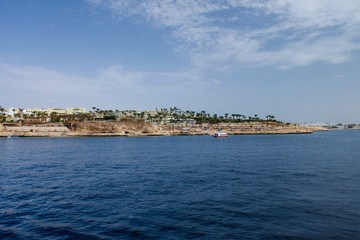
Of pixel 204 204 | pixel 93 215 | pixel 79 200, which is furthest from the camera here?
pixel 79 200

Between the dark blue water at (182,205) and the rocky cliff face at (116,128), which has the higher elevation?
the rocky cliff face at (116,128)

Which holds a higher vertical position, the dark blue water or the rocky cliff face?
the rocky cliff face

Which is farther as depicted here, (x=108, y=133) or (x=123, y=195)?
(x=108, y=133)

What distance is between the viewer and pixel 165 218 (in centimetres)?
1780

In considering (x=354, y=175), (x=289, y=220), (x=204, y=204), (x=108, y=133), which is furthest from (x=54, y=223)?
(x=108, y=133)

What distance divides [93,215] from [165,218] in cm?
562

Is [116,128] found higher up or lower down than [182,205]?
higher up

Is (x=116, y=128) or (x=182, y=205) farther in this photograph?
(x=116, y=128)

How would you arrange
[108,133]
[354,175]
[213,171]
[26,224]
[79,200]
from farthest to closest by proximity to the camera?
[108,133] → [213,171] → [354,175] → [79,200] → [26,224]

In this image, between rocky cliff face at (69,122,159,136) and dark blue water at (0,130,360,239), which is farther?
rocky cliff face at (69,122,159,136)

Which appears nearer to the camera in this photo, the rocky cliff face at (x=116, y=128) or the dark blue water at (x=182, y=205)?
the dark blue water at (x=182, y=205)

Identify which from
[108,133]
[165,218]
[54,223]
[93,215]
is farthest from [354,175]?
[108,133]

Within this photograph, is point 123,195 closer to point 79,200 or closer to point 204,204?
point 79,200

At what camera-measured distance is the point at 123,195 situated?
23.5m
